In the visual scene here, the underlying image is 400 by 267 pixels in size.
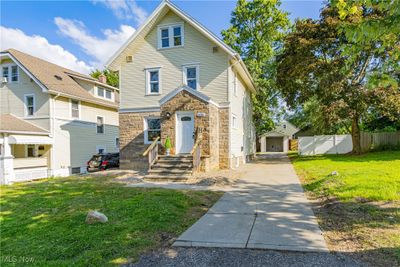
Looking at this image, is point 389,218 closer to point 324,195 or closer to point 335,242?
point 335,242

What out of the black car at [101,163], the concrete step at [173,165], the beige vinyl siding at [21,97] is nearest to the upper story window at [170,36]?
the concrete step at [173,165]

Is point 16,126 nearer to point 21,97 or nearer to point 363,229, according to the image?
point 21,97

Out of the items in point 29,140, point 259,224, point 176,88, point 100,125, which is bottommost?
point 259,224

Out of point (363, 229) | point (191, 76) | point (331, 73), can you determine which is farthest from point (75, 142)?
point (363, 229)

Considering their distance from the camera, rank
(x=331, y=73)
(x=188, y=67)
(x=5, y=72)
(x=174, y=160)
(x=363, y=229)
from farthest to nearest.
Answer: (x=5, y=72), (x=331, y=73), (x=188, y=67), (x=174, y=160), (x=363, y=229)

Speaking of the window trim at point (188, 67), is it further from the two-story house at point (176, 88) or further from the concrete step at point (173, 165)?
the concrete step at point (173, 165)

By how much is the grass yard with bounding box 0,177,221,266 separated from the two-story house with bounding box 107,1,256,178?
19.1ft

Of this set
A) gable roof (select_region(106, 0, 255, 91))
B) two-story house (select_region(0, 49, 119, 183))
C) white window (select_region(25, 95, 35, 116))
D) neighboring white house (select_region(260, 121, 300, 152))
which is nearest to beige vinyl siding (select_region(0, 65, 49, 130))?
two-story house (select_region(0, 49, 119, 183))

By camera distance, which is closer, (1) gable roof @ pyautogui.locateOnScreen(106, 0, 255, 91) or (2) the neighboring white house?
(1) gable roof @ pyautogui.locateOnScreen(106, 0, 255, 91)

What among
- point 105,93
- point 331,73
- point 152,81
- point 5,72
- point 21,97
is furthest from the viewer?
point 105,93

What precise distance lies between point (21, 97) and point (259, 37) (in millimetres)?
23140

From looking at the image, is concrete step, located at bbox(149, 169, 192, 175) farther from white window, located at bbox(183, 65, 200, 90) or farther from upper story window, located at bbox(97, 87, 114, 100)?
upper story window, located at bbox(97, 87, 114, 100)

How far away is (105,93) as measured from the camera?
24609 mm

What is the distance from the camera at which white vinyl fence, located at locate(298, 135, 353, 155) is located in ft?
78.5
